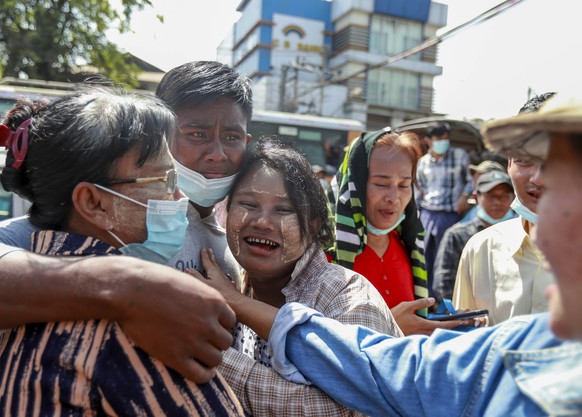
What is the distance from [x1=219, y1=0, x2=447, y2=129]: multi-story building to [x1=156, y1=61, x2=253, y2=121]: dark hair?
32.2 metres

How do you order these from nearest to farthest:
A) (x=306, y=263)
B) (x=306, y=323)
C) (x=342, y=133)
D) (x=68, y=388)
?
A: (x=68, y=388)
(x=306, y=323)
(x=306, y=263)
(x=342, y=133)

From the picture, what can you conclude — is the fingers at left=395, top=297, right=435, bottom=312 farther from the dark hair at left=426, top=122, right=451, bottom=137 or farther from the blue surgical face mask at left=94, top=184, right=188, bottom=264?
the dark hair at left=426, top=122, right=451, bottom=137

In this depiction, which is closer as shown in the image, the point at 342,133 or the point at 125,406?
the point at 125,406

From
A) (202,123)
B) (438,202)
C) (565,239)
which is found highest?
(202,123)

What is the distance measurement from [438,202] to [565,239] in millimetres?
6393

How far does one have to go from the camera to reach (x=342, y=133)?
11812mm

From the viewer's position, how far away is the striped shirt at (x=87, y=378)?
115cm

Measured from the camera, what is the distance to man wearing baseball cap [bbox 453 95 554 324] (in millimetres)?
2555

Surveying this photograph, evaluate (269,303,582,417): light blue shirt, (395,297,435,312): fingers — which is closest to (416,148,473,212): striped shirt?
(395,297,435,312): fingers

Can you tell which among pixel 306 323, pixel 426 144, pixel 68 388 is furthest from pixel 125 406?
pixel 426 144

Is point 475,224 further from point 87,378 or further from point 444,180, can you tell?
point 87,378

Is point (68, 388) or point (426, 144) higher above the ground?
point (426, 144)

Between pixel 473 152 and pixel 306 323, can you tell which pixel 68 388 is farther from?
pixel 473 152

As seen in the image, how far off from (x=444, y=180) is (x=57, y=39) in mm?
10004
